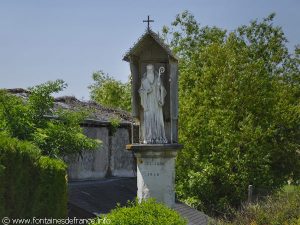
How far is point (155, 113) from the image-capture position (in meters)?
14.8

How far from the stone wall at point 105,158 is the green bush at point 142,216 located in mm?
7784

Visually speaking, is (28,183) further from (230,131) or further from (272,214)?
(230,131)

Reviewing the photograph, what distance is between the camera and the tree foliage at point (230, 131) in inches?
1015

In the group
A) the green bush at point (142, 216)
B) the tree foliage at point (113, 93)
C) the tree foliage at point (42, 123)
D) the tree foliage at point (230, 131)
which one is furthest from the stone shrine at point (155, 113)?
the tree foliage at point (113, 93)

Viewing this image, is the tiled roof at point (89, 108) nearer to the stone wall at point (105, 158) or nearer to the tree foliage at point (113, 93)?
the stone wall at point (105, 158)

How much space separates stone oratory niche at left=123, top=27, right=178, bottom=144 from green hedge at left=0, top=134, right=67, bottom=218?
3358 millimetres

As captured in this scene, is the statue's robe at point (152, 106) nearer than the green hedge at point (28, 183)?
No

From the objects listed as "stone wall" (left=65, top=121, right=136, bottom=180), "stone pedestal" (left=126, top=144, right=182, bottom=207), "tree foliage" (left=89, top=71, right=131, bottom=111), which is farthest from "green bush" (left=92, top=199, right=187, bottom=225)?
"tree foliage" (left=89, top=71, right=131, bottom=111)

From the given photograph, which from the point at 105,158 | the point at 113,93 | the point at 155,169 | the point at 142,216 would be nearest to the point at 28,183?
the point at 142,216

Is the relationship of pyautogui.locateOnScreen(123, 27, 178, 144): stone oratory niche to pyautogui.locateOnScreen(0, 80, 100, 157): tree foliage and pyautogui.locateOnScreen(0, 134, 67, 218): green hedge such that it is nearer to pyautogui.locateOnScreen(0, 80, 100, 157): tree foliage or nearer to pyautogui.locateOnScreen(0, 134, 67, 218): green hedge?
pyautogui.locateOnScreen(0, 80, 100, 157): tree foliage

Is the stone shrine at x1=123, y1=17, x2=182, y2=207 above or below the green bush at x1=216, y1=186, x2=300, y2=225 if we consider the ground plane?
above

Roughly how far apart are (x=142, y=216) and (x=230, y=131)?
15.7m

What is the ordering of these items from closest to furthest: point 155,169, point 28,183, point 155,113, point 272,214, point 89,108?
point 28,183 < point 155,169 < point 155,113 < point 272,214 < point 89,108

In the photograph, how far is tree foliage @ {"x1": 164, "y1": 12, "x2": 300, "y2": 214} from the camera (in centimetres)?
2578
